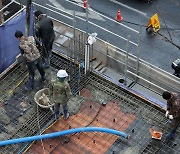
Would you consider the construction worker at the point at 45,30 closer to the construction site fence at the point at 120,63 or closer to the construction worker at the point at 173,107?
the construction site fence at the point at 120,63

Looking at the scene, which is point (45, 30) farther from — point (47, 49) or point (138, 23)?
point (138, 23)

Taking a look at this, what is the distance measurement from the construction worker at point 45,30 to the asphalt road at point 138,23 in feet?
11.7

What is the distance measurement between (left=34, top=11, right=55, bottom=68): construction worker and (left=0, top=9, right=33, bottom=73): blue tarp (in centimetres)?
65

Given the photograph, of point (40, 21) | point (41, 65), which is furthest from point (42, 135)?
point (40, 21)

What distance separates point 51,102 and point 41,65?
4.60ft

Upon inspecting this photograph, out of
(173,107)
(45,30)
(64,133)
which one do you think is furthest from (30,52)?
(173,107)

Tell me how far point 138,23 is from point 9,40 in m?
7.16

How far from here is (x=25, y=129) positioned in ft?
51.7

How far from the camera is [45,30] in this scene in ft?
54.6

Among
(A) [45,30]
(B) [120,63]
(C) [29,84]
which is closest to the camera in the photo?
(A) [45,30]

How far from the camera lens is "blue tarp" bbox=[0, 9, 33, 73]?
661 inches

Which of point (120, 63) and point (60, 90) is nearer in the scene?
point (60, 90)

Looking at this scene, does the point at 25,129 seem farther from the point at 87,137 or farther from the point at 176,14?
the point at 176,14

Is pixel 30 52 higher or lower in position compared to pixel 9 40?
higher
